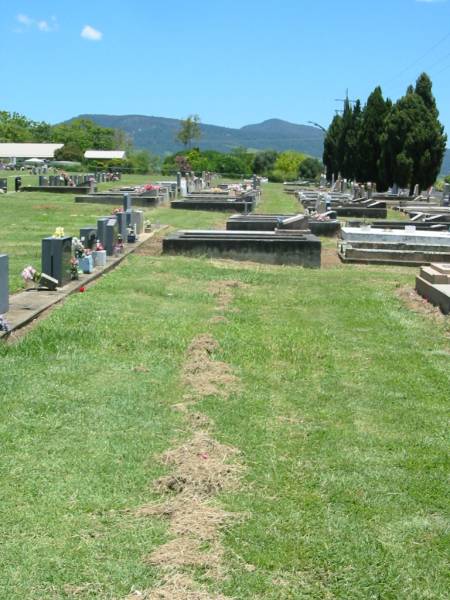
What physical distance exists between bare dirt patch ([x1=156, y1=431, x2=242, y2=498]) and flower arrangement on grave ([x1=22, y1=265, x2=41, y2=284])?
640 cm

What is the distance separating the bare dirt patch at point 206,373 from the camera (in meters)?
7.06

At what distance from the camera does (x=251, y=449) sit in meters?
5.67

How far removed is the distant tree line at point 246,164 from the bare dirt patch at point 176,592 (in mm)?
79576

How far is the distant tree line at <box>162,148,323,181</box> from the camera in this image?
9788cm

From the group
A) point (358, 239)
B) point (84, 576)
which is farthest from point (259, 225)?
point (84, 576)

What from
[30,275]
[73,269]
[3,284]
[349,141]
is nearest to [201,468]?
[3,284]

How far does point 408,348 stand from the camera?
938cm

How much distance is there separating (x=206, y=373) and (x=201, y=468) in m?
2.42

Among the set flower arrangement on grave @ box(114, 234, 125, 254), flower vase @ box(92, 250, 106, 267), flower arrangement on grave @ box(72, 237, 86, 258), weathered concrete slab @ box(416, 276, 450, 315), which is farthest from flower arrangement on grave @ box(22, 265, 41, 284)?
weathered concrete slab @ box(416, 276, 450, 315)

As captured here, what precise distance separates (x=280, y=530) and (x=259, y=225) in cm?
1937

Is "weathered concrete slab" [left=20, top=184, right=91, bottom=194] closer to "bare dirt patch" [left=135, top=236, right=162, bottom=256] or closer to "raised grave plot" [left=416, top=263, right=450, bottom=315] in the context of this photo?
"bare dirt patch" [left=135, top=236, right=162, bottom=256]

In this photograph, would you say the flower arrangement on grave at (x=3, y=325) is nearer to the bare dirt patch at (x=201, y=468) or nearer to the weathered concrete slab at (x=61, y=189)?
the bare dirt patch at (x=201, y=468)

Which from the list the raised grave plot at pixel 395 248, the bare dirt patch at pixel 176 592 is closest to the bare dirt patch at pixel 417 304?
the raised grave plot at pixel 395 248

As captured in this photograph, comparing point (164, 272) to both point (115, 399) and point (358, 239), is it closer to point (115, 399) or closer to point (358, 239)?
point (358, 239)
